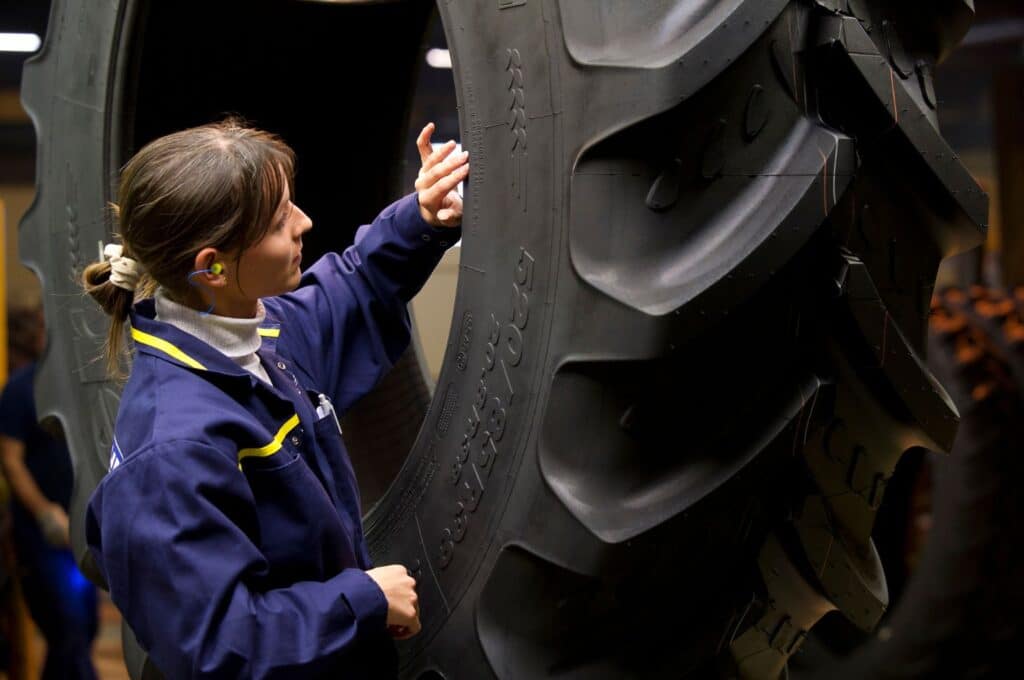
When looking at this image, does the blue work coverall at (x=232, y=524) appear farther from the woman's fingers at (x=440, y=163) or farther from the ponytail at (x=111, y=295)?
the woman's fingers at (x=440, y=163)

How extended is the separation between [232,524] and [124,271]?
235mm

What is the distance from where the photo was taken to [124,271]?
1.03 meters

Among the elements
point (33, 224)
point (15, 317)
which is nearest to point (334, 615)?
point (33, 224)

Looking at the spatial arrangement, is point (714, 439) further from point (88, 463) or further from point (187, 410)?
point (88, 463)

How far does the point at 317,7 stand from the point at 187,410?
0.90 metres

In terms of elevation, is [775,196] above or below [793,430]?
above

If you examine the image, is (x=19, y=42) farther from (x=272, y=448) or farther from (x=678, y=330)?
(x=678, y=330)

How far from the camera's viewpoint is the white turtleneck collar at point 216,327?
1.02m

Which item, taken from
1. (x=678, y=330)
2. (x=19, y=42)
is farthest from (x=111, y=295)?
(x=19, y=42)

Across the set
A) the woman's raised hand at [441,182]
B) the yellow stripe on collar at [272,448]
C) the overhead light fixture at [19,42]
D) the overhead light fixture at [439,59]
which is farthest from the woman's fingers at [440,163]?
the overhead light fixture at [19,42]

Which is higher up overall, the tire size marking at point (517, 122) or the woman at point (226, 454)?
the tire size marking at point (517, 122)

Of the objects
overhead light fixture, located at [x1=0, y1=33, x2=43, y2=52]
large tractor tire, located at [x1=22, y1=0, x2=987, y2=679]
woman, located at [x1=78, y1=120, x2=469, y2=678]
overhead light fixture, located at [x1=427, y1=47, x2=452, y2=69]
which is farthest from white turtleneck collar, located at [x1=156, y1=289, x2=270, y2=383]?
overhead light fixture, located at [x1=0, y1=33, x2=43, y2=52]

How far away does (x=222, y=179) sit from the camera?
99cm

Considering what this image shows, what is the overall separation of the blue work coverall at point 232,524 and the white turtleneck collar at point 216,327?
0.02 metres
